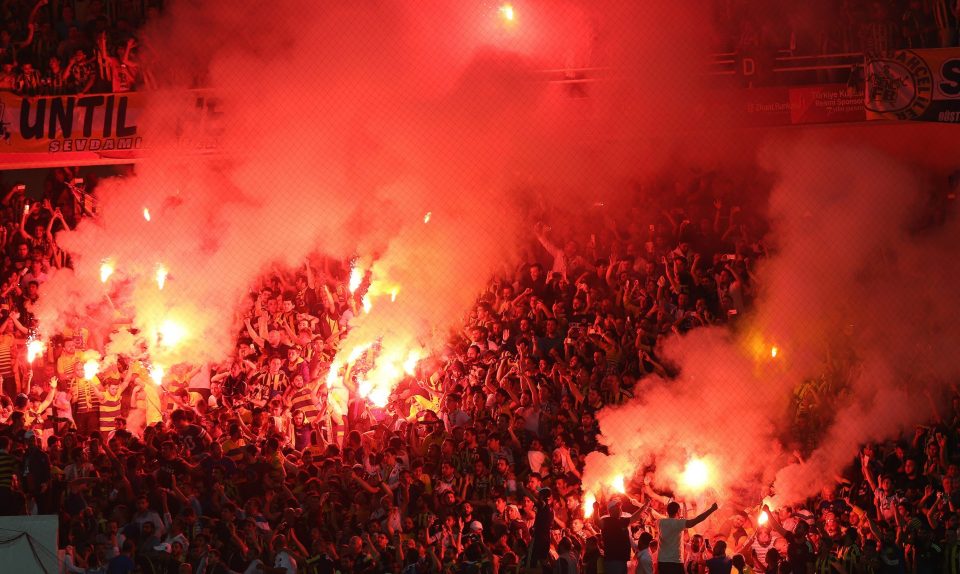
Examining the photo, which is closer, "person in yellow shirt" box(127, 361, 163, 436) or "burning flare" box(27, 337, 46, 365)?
"person in yellow shirt" box(127, 361, 163, 436)

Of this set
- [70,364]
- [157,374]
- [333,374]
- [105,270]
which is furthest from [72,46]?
[333,374]

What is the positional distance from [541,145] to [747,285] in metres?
3.13

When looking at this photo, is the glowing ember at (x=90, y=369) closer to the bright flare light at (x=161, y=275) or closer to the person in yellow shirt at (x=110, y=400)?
the person in yellow shirt at (x=110, y=400)

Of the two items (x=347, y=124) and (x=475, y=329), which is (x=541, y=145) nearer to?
(x=347, y=124)

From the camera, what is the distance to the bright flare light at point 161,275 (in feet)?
46.2

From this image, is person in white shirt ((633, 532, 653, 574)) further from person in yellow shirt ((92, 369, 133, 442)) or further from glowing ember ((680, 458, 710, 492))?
person in yellow shirt ((92, 369, 133, 442))

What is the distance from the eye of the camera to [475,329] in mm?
12062

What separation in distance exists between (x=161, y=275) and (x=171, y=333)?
0.98 metres

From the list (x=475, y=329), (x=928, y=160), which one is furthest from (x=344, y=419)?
(x=928, y=160)

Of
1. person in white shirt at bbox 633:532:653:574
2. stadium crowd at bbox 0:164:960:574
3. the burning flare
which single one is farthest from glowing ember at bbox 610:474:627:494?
the burning flare

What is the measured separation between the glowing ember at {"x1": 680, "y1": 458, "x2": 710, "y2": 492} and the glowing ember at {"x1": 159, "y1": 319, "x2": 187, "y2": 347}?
5.42m

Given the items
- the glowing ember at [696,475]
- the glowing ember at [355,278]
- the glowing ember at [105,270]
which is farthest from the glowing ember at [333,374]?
the glowing ember at [696,475]

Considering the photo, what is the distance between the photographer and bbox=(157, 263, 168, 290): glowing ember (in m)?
14.1

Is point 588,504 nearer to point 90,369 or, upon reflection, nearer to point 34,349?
point 90,369
